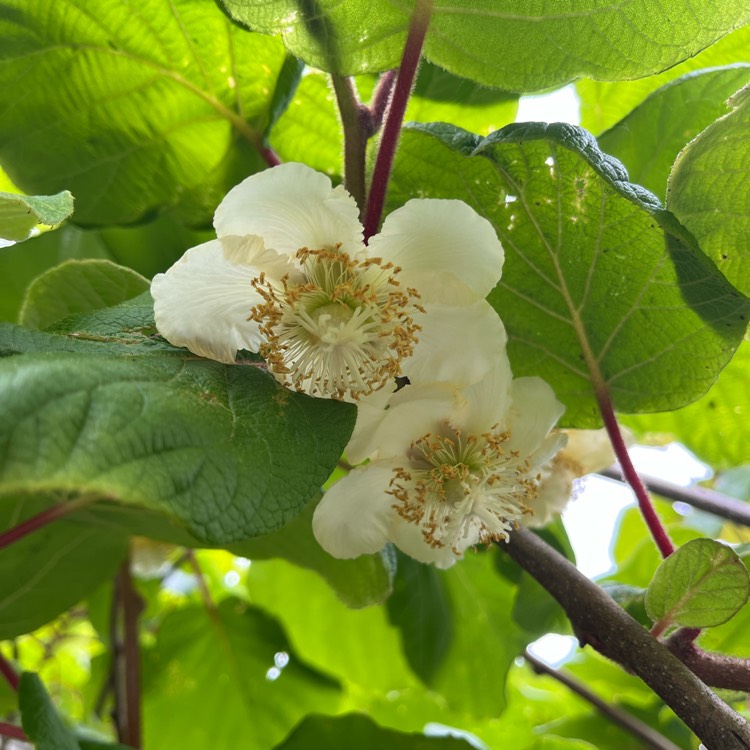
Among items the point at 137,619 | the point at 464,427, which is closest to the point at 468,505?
the point at 464,427

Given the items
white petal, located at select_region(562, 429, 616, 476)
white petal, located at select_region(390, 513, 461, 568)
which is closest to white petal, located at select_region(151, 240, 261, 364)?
white petal, located at select_region(390, 513, 461, 568)

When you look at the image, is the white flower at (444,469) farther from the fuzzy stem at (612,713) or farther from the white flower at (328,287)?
the fuzzy stem at (612,713)

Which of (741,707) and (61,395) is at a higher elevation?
(61,395)

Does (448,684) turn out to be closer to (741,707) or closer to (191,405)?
(741,707)

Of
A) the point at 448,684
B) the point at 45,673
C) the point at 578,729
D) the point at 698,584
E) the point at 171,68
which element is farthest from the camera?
the point at 45,673

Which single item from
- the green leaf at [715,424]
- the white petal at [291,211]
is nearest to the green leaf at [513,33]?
the white petal at [291,211]

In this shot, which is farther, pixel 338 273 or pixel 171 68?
pixel 171 68

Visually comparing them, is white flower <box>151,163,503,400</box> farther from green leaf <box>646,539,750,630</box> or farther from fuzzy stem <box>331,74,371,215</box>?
green leaf <box>646,539,750,630</box>
